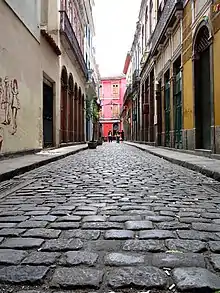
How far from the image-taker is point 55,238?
3160 mm

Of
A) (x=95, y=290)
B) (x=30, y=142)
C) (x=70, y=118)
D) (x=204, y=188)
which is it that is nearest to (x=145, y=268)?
(x=95, y=290)

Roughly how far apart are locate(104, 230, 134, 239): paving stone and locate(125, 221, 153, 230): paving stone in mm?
140

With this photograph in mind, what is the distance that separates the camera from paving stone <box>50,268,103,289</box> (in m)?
2.18

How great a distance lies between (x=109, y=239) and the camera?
10.3 ft

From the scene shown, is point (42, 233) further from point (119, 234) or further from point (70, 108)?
point (70, 108)

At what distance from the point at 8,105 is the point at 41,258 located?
8374mm

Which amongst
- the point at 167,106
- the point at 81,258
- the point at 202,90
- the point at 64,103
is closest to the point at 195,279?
the point at 81,258

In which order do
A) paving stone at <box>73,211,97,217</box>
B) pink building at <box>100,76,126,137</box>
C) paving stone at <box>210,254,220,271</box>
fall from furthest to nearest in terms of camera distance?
pink building at <box>100,76,126,137</box> < paving stone at <box>73,211,97,217</box> < paving stone at <box>210,254,220,271</box>

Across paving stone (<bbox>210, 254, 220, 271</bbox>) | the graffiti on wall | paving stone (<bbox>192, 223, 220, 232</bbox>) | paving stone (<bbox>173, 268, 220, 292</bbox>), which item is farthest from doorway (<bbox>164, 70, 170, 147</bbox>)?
paving stone (<bbox>173, 268, 220, 292</bbox>)

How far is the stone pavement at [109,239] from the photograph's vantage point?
2244 millimetres

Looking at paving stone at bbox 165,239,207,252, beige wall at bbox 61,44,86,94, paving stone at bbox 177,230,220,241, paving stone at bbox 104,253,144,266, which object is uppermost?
beige wall at bbox 61,44,86,94

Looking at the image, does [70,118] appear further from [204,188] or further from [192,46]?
[204,188]

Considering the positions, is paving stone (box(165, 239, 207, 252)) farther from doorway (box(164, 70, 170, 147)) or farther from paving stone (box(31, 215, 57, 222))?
doorway (box(164, 70, 170, 147))

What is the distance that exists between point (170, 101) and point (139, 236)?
14846 mm
